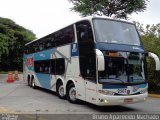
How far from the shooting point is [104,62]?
11883mm

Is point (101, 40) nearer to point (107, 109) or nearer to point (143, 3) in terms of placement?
point (107, 109)

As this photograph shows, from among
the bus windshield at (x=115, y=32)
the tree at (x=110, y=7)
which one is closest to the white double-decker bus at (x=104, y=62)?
the bus windshield at (x=115, y=32)

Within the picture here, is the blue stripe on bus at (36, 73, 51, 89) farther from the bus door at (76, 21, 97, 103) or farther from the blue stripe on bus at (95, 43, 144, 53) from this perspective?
the blue stripe on bus at (95, 43, 144, 53)

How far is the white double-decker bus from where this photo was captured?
1201cm

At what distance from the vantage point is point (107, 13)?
38.1m

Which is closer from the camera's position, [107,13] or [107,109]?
[107,109]

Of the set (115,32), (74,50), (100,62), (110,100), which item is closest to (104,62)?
(100,62)

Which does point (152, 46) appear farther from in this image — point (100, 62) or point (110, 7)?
point (110, 7)

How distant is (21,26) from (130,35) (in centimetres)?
4690

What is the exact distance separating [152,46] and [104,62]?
9.22 metres

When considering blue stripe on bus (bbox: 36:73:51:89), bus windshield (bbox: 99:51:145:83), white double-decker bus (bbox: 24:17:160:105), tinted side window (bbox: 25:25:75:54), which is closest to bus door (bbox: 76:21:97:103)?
white double-decker bus (bbox: 24:17:160:105)

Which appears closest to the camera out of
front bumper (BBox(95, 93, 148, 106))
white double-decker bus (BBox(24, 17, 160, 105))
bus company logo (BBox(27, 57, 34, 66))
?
front bumper (BBox(95, 93, 148, 106))

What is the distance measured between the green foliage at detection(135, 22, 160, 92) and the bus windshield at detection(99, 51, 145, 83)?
659 cm

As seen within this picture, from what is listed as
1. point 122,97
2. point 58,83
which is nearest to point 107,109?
point 122,97
